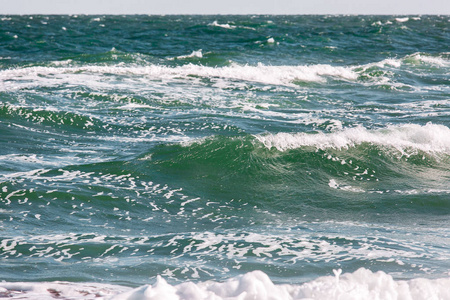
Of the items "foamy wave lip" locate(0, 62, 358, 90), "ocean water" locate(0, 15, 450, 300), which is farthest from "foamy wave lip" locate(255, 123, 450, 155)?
"foamy wave lip" locate(0, 62, 358, 90)

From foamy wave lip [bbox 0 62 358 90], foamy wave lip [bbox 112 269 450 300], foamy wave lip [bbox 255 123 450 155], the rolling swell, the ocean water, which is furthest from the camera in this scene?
foamy wave lip [bbox 0 62 358 90]

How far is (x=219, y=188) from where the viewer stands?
758cm

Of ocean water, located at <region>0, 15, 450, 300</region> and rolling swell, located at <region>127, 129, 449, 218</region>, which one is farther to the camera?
rolling swell, located at <region>127, 129, 449, 218</region>

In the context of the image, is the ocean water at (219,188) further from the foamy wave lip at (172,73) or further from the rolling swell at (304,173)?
the foamy wave lip at (172,73)

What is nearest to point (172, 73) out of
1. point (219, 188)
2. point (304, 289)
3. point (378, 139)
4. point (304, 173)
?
point (378, 139)

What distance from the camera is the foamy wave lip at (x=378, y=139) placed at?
9.45 m

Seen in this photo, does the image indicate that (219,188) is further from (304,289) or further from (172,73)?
(172,73)

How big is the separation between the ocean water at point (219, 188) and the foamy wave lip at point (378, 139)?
0.04m

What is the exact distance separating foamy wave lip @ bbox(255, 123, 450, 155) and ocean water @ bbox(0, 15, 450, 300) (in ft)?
0.13

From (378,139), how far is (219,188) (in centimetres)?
372

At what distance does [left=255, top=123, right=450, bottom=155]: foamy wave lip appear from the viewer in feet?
31.0

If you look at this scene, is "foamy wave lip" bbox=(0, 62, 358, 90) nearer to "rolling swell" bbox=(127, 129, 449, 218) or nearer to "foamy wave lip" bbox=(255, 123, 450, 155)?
"foamy wave lip" bbox=(255, 123, 450, 155)

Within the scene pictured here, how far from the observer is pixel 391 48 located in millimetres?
32594

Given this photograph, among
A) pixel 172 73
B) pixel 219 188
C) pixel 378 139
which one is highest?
pixel 172 73
